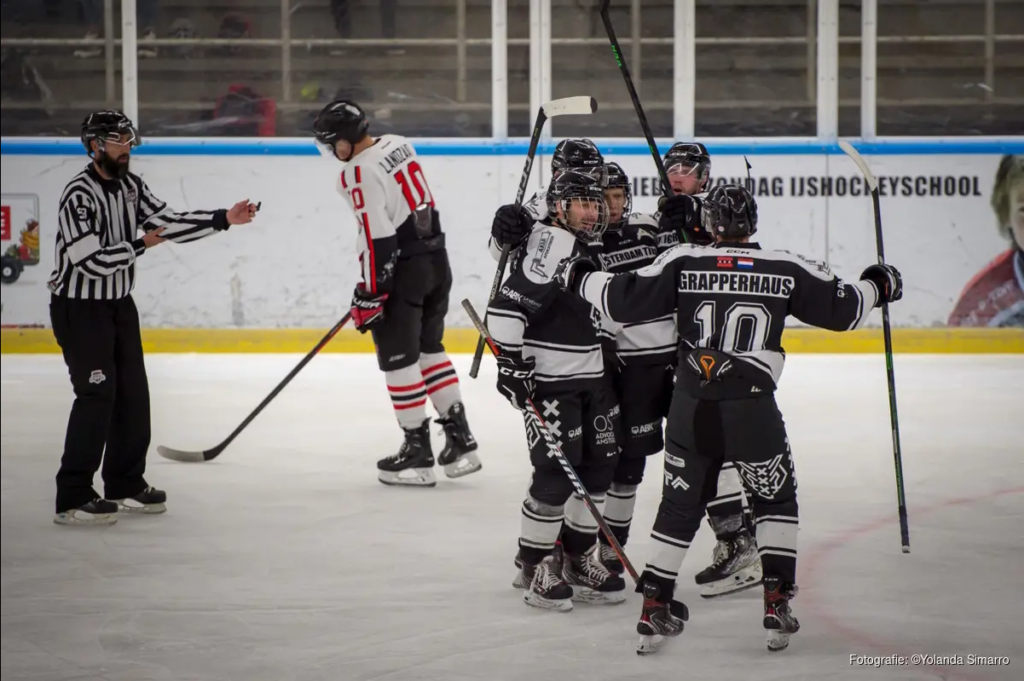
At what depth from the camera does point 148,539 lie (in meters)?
4.16

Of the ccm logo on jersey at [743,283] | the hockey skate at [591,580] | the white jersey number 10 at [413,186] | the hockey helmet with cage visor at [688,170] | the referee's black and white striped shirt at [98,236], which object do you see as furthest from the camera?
the white jersey number 10 at [413,186]

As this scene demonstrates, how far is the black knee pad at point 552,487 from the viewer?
328cm

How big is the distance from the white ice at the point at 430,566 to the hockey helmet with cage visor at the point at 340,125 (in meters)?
1.24

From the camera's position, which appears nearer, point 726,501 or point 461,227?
point 726,501

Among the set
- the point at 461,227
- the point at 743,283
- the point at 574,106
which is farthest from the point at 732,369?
the point at 461,227

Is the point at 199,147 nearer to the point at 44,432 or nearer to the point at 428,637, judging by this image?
the point at 44,432

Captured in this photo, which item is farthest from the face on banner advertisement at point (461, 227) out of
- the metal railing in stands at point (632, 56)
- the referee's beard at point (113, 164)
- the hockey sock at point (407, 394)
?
the referee's beard at point (113, 164)

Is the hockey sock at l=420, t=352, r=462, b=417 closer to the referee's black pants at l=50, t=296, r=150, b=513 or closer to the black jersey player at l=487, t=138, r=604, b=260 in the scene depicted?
the referee's black pants at l=50, t=296, r=150, b=513

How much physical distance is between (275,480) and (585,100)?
211cm

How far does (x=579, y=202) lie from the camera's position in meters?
3.26

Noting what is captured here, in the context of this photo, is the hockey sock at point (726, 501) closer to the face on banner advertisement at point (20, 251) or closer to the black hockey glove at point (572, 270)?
the black hockey glove at point (572, 270)

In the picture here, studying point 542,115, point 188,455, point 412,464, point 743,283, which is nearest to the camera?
point 743,283

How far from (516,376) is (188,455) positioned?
8.19 ft

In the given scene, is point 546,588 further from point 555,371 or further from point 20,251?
point 20,251
